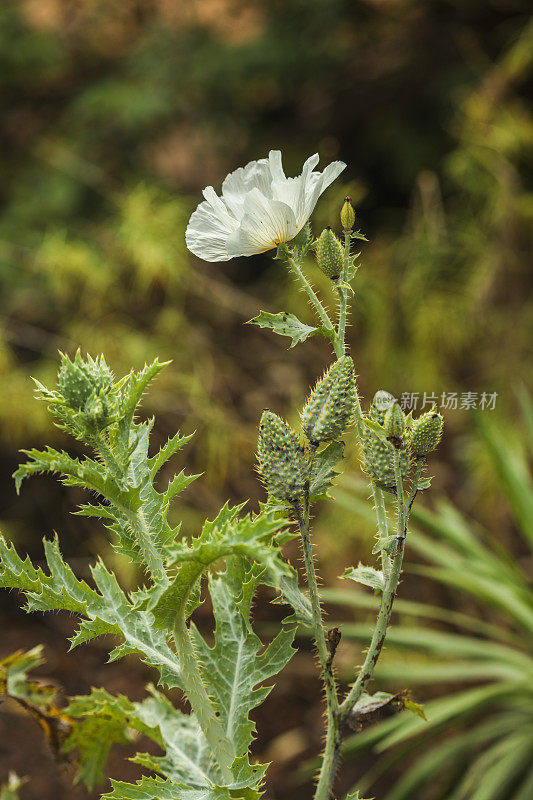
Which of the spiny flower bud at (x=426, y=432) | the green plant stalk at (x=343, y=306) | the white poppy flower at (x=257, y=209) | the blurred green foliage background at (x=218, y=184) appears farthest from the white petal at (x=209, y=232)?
the blurred green foliage background at (x=218, y=184)

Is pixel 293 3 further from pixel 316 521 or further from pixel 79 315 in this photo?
pixel 316 521

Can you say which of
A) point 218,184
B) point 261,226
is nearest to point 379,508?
point 261,226

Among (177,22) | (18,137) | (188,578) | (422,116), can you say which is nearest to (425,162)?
(422,116)

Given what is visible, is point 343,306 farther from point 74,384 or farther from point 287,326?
point 74,384

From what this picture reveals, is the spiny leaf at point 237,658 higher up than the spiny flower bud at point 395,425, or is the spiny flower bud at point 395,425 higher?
the spiny flower bud at point 395,425

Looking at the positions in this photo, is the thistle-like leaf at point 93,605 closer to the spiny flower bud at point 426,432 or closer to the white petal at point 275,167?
the spiny flower bud at point 426,432

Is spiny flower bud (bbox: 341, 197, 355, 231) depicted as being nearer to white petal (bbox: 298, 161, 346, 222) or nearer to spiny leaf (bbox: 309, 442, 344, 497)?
white petal (bbox: 298, 161, 346, 222)
